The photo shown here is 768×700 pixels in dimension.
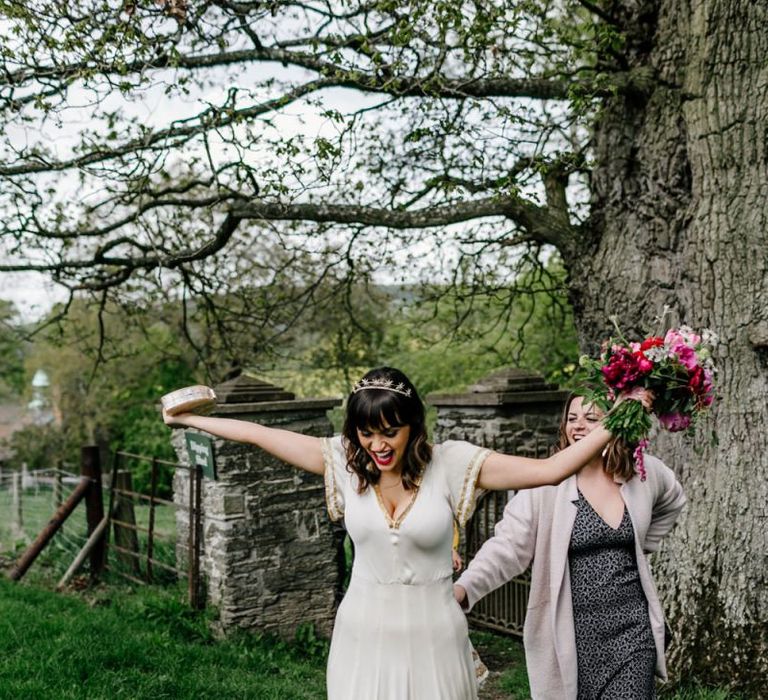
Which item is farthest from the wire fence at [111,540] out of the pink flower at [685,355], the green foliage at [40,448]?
the green foliage at [40,448]

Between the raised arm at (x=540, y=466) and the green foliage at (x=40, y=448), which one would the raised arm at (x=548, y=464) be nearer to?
the raised arm at (x=540, y=466)

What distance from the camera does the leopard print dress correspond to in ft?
10.7

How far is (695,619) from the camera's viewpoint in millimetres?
5207

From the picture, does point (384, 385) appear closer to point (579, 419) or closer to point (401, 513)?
point (401, 513)

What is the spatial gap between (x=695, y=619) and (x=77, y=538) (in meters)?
A: 6.47

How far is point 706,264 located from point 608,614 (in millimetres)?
2971

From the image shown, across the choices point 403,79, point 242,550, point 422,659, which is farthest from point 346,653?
point 403,79

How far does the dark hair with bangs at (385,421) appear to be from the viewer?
9.82 ft

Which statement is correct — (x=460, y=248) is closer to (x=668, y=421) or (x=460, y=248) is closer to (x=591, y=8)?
(x=591, y=8)

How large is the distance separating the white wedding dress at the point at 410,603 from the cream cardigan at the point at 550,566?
0.28m

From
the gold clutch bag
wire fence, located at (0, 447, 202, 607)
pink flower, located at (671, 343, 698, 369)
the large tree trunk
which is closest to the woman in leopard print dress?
pink flower, located at (671, 343, 698, 369)

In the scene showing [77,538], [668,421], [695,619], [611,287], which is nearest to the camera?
[668,421]

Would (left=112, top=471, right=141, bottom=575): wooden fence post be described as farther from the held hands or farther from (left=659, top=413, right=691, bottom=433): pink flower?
(left=659, top=413, right=691, bottom=433): pink flower

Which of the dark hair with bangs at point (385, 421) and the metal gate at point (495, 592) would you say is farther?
the metal gate at point (495, 592)
